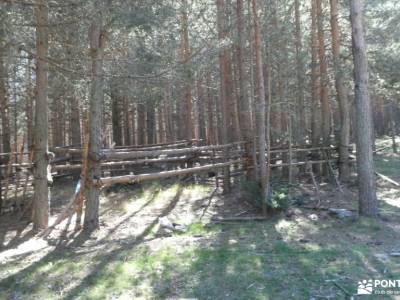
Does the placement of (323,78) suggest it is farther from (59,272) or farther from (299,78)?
(59,272)

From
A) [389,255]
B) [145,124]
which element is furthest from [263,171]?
[145,124]

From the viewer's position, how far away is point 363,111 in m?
8.46

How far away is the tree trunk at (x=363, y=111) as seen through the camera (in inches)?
332

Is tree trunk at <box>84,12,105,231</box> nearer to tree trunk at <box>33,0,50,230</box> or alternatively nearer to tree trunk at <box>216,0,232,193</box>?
tree trunk at <box>33,0,50,230</box>

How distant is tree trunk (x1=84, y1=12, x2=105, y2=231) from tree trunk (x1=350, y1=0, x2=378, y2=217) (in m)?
4.84

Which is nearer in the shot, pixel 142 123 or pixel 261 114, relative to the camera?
pixel 261 114

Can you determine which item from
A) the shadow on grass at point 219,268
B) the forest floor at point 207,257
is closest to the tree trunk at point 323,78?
the forest floor at point 207,257

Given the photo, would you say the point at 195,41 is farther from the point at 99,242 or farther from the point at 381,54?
the point at 99,242

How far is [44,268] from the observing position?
5.73 m

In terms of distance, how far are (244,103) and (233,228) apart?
388cm

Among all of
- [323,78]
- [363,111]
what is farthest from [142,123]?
[363,111]

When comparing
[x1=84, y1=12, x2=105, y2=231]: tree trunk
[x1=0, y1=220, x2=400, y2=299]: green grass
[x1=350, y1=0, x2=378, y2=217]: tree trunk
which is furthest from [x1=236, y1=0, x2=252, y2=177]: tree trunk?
[x1=0, y1=220, x2=400, y2=299]: green grass

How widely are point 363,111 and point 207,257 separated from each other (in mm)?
4557

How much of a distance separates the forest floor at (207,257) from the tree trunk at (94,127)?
1.44 feet
